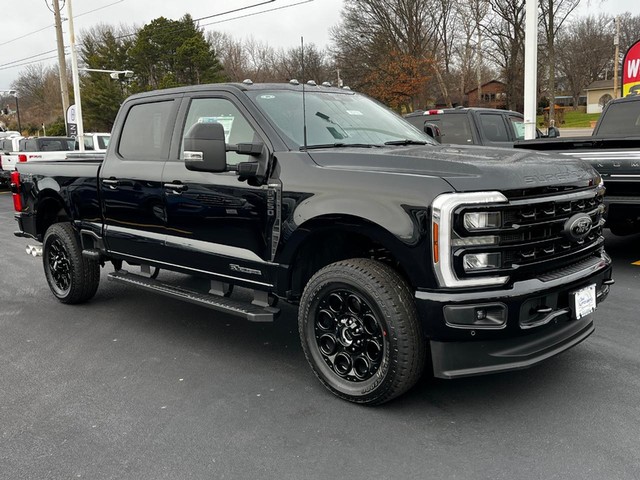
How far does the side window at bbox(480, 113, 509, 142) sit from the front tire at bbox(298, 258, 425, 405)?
7.71 meters

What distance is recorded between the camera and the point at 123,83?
5472 cm

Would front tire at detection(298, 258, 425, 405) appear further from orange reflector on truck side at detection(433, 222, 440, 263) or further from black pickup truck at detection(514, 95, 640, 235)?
black pickup truck at detection(514, 95, 640, 235)

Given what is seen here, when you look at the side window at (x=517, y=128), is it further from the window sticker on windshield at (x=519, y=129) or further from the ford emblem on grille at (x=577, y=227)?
the ford emblem on grille at (x=577, y=227)

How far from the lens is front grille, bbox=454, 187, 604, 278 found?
3.10m

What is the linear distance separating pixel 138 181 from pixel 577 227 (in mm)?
3390

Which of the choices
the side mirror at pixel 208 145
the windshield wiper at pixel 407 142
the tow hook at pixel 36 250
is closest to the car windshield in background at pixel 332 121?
the windshield wiper at pixel 407 142

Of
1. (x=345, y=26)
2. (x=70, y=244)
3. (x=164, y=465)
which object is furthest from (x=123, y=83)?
(x=164, y=465)

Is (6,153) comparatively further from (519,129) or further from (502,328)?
(502,328)

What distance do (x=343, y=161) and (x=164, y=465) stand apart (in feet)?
6.60

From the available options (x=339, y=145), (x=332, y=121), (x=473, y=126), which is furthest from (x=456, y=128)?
(x=339, y=145)

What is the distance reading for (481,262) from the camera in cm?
313

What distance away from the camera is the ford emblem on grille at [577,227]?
341 centimetres

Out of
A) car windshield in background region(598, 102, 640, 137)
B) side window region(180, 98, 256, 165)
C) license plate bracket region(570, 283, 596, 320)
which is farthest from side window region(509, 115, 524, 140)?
license plate bracket region(570, 283, 596, 320)

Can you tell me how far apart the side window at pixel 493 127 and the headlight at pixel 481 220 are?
782cm
